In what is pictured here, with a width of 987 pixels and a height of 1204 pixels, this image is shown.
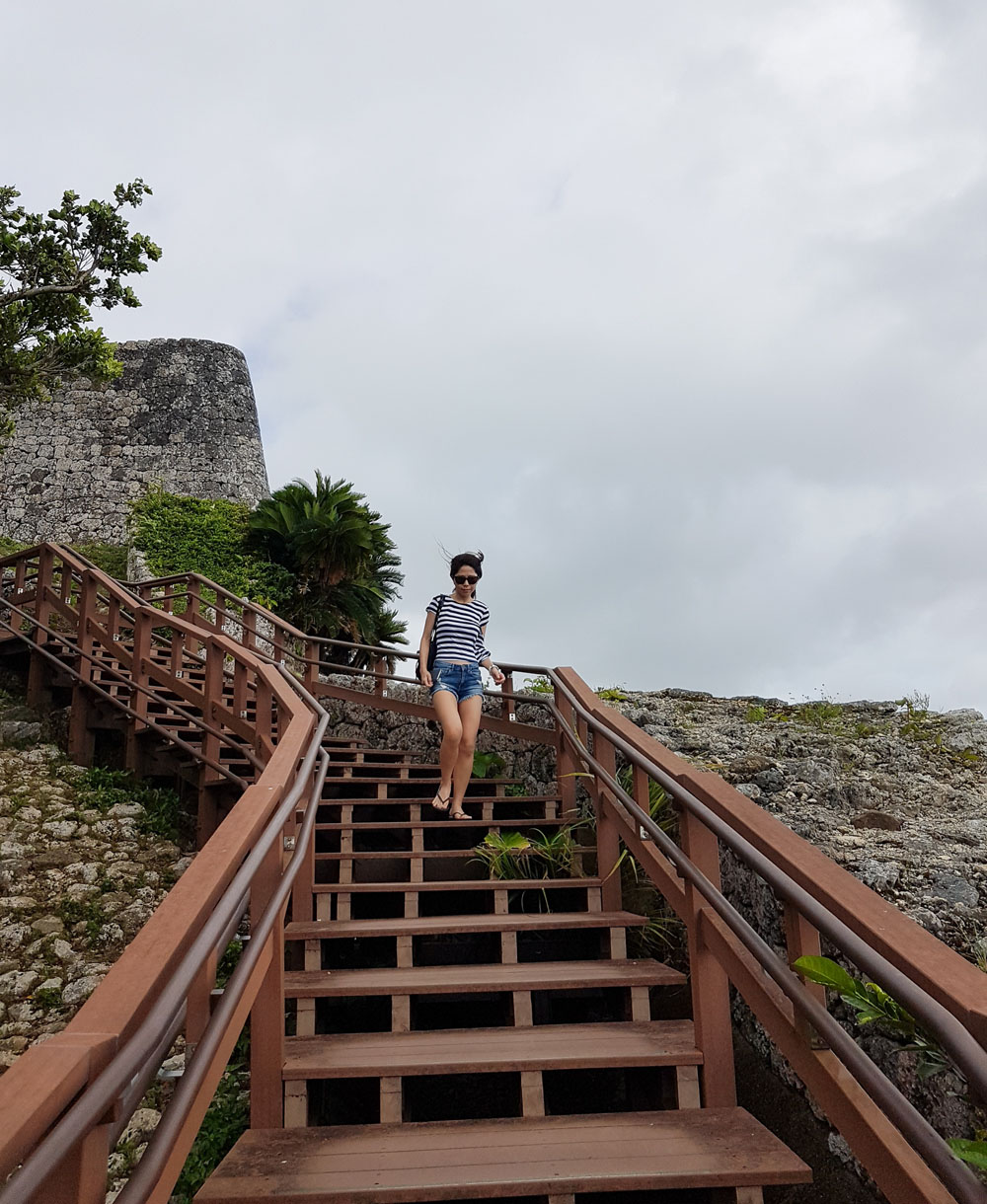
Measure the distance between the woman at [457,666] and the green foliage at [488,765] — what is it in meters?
1.13

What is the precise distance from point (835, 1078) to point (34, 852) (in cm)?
573

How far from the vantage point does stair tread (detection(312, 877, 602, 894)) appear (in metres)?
4.33

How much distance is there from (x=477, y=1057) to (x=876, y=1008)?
1.36 metres

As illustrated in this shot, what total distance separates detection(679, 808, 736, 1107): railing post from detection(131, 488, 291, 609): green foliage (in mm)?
13584

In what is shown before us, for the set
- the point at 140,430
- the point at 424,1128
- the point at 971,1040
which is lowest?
the point at 424,1128

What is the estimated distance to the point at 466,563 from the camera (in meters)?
5.46

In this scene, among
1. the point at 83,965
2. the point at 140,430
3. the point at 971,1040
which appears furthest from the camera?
the point at 140,430

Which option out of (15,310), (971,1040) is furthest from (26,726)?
(971,1040)

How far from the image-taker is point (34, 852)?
611 centimetres

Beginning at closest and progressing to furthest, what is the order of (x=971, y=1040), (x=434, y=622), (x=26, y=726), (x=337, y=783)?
(x=971, y=1040) → (x=434, y=622) → (x=337, y=783) → (x=26, y=726)

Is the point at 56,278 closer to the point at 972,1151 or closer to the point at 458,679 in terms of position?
the point at 458,679

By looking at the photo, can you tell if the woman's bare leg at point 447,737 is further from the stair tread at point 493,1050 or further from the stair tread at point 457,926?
the stair tread at point 493,1050

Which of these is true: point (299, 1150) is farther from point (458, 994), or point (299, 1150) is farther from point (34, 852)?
point (34, 852)

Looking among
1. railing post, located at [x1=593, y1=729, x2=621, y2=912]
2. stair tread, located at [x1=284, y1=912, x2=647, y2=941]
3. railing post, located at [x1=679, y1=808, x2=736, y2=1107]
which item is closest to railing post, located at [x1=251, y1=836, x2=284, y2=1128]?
stair tread, located at [x1=284, y1=912, x2=647, y2=941]
